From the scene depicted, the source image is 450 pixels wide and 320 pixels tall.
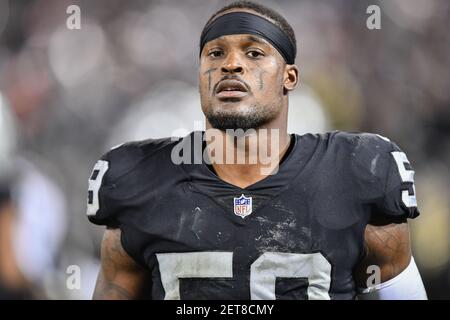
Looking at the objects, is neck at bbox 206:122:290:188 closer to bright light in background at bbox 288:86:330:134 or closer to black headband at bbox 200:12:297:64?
black headband at bbox 200:12:297:64

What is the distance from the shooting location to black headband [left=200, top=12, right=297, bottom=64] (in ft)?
5.17

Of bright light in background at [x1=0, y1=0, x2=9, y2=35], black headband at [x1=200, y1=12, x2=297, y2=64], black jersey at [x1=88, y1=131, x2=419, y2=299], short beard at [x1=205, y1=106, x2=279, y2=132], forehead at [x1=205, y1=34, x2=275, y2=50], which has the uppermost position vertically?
bright light in background at [x1=0, y1=0, x2=9, y2=35]

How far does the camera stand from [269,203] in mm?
1561

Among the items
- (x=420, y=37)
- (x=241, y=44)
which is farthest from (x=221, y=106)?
(x=420, y=37)

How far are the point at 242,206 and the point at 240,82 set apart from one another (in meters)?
0.30

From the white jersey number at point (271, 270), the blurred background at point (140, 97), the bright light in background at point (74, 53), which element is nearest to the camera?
the white jersey number at point (271, 270)

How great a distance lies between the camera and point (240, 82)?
5.09ft

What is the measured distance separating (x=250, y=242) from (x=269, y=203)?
0.35 ft

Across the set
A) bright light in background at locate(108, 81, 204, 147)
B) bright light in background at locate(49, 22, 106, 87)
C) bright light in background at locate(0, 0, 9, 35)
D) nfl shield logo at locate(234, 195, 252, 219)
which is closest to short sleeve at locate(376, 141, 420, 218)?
nfl shield logo at locate(234, 195, 252, 219)

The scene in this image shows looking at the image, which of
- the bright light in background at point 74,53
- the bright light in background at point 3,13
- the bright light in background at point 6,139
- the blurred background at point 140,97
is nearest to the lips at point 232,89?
the blurred background at point 140,97

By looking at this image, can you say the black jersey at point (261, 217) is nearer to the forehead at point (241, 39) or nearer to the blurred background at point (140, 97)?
the forehead at point (241, 39)

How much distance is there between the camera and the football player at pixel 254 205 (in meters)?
1.53

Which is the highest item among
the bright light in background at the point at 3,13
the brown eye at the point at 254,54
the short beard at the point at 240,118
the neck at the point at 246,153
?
the bright light in background at the point at 3,13

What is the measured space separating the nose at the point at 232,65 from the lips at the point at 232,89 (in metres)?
0.02
